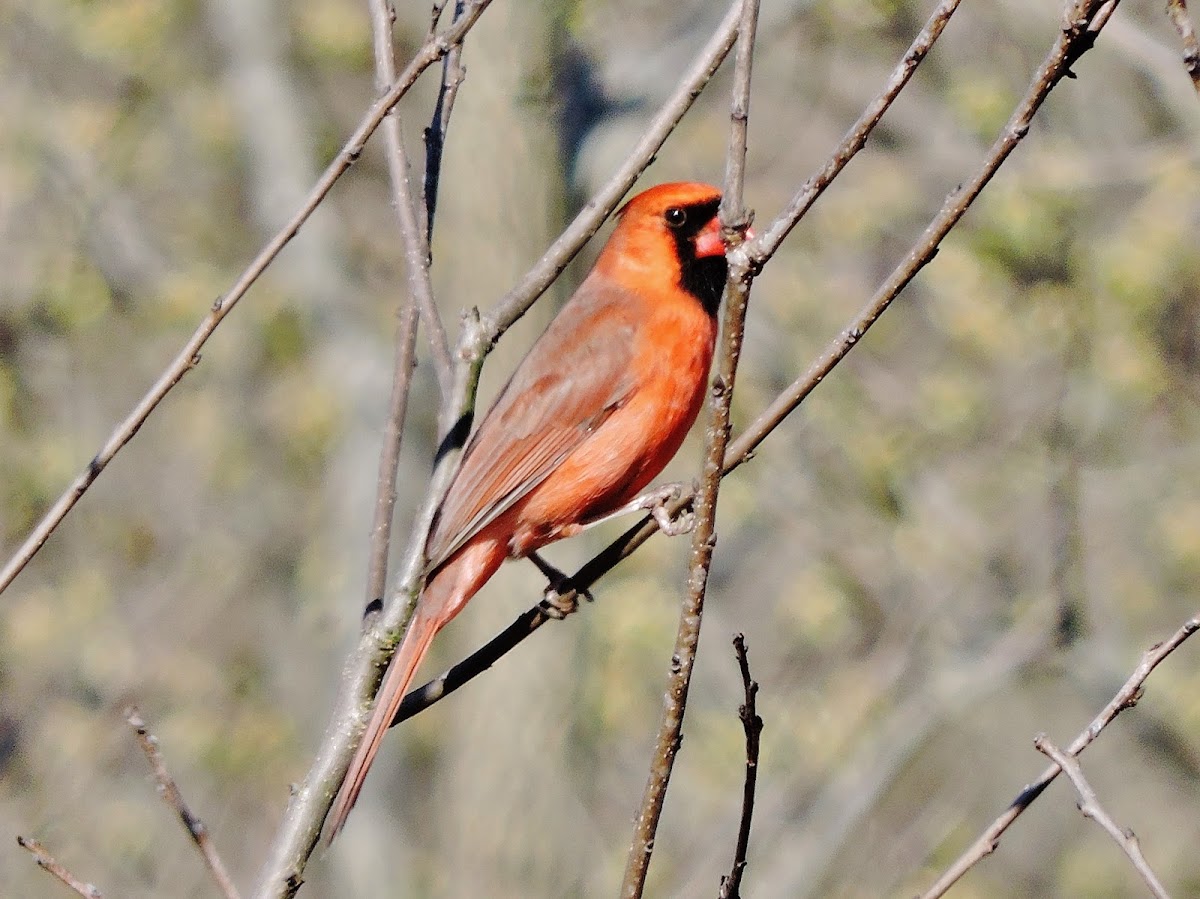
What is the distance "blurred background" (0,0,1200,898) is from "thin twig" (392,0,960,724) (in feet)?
15.4

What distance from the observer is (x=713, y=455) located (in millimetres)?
1960

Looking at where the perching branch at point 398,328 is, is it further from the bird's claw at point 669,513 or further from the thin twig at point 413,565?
→ the bird's claw at point 669,513

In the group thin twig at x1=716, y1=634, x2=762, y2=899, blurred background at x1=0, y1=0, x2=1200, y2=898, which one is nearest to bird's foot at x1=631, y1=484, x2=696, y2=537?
thin twig at x1=716, y1=634, x2=762, y2=899

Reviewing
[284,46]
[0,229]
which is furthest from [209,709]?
[284,46]

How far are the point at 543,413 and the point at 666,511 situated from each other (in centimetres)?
123

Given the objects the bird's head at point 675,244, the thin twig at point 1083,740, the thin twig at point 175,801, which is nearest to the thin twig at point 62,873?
the thin twig at point 175,801

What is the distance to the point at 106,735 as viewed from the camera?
29.3ft

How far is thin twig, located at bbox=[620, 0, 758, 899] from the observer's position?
1.92m

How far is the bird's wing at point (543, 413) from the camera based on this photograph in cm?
367

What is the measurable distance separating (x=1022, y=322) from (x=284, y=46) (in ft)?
14.4

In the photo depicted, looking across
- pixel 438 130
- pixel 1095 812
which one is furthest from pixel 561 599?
pixel 1095 812

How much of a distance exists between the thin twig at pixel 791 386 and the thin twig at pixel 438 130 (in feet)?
1.97

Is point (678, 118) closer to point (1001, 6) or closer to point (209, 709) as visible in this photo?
point (1001, 6)

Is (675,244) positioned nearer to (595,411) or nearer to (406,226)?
(595,411)
